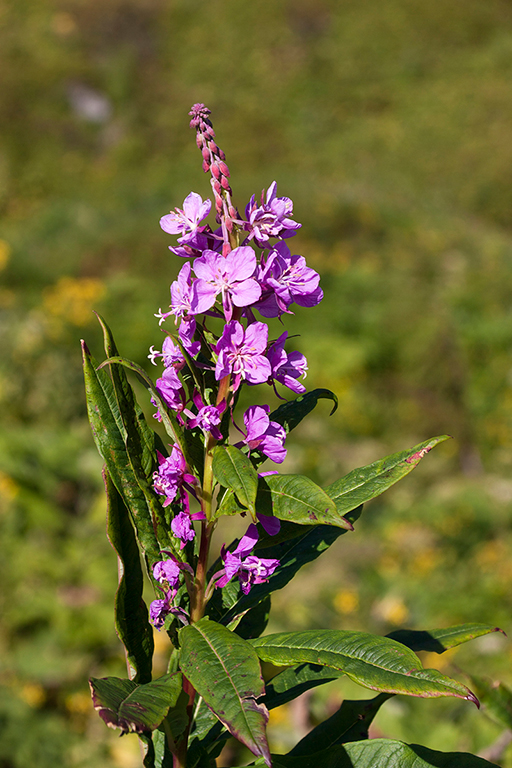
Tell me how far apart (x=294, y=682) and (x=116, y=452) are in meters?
0.49

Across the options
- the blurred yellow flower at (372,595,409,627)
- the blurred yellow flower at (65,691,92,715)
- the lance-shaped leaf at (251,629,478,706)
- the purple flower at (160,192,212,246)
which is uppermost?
the purple flower at (160,192,212,246)

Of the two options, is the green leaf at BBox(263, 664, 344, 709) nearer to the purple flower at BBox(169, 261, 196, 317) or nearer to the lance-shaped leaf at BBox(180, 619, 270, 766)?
the lance-shaped leaf at BBox(180, 619, 270, 766)

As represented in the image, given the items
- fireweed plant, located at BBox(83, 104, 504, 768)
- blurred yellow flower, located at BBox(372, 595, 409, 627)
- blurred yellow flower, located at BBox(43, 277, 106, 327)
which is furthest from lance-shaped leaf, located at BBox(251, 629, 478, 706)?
blurred yellow flower, located at BBox(43, 277, 106, 327)

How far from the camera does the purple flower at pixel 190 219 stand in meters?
0.93

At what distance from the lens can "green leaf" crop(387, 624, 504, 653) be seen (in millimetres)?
1032

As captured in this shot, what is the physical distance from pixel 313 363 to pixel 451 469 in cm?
208

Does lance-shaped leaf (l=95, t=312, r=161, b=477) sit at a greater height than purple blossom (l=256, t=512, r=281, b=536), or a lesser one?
Answer: greater

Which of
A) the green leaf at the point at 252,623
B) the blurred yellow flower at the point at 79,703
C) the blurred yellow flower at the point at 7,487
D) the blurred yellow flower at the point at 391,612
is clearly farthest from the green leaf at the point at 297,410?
the blurred yellow flower at the point at 7,487

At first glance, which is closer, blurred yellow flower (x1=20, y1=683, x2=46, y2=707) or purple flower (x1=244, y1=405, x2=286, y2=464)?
purple flower (x1=244, y1=405, x2=286, y2=464)

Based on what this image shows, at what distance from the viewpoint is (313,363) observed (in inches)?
296

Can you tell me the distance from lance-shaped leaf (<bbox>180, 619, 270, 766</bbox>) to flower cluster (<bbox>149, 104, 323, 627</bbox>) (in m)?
0.11

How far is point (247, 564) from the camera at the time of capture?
94 cm

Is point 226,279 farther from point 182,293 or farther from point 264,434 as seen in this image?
point 264,434

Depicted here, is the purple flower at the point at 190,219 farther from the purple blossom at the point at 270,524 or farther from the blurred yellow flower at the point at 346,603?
the blurred yellow flower at the point at 346,603
